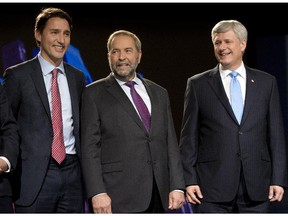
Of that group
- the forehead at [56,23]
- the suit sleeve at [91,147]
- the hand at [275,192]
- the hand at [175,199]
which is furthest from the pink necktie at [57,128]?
the hand at [275,192]

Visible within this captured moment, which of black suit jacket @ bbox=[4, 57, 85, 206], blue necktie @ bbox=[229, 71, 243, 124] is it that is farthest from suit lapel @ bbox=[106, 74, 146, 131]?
blue necktie @ bbox=[229, 71, 243, 124]

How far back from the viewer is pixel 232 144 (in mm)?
4266

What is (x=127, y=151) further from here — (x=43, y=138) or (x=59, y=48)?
(x=59, y=48)

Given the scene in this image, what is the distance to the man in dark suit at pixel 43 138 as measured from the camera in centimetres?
404

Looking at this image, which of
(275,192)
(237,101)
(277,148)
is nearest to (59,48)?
(237,101)

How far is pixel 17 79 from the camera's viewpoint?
163 inches

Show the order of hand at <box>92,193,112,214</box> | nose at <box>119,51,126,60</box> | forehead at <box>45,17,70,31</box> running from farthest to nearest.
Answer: forehead at <box>45,17,70,31</box>
nose at <box>119,51,126,60</box>
hand at <box>92,193,112,214</box>

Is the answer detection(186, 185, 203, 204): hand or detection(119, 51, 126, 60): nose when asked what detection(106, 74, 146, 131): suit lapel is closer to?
detection(119, 51, 126, 60): nose

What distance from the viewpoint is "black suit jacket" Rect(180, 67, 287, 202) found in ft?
14.0

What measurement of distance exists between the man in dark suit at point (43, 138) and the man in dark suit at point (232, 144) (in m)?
0.72

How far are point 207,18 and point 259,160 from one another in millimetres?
2435

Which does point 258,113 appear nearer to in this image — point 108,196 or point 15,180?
point 108,196

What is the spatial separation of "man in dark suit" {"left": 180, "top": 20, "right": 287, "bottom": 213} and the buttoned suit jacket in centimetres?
18

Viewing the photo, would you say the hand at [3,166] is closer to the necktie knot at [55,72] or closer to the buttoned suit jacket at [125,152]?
the buttoned suit jacket at [125,152]
